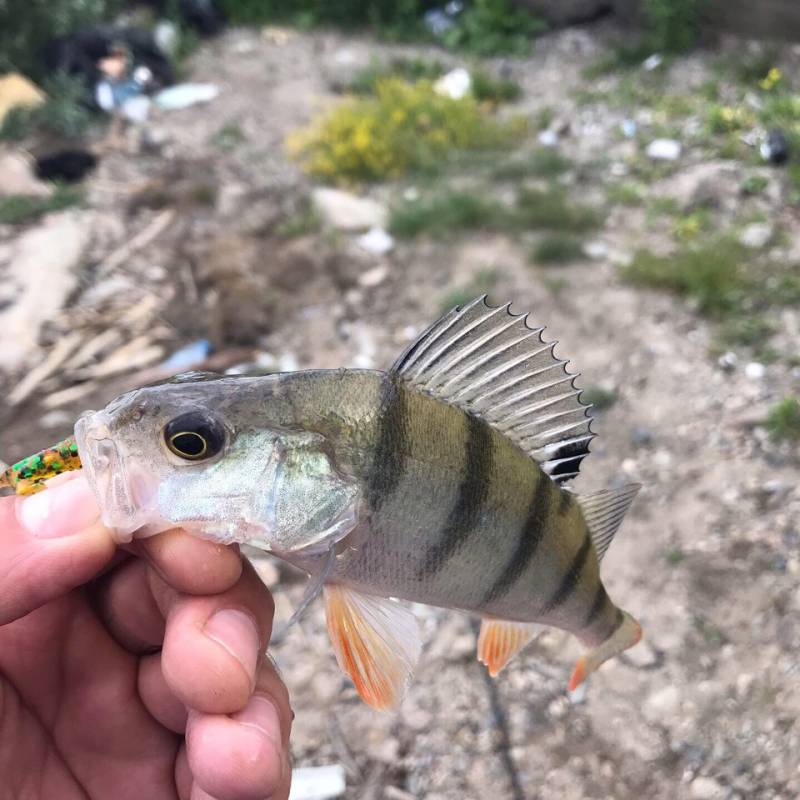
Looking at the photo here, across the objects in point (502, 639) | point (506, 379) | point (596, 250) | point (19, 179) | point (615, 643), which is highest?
point (506, 379)

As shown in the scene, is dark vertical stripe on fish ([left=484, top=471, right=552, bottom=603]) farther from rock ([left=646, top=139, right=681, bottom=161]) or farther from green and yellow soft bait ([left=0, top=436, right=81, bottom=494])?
rock ([left=646, top=139, right=681, bottom=161])

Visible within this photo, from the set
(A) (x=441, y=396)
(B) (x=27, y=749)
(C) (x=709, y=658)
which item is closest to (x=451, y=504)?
(A) (x=441, y=396)

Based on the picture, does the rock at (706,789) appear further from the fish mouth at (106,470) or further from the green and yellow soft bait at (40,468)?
the green and yellow soft bait at (40,468)

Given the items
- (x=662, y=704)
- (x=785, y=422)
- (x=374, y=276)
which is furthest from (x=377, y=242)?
(x=662, y=704)

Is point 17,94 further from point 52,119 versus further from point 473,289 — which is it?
point 473,289

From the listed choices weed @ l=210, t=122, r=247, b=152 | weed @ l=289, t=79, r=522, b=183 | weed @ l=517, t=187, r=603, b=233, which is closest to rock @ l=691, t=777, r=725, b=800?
weed @ l=517, t=187, r=603, b=233

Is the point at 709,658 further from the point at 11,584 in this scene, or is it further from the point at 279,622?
the point at 11,584

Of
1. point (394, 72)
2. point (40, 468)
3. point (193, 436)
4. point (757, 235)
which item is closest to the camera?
point (193, 436)

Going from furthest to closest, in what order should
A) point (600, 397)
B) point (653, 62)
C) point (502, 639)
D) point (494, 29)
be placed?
1. point (494, 29)
2. point (653, 62)
3. point (600, 397)
4. point (502, 639)
